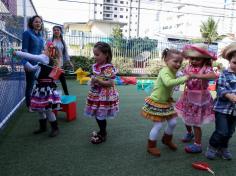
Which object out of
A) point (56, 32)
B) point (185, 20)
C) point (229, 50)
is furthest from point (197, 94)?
point (185, 20)

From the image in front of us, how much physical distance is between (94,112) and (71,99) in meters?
1.18

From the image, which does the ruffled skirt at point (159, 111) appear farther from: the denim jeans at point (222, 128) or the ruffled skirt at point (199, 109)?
the denim jeans at point (222, 128)

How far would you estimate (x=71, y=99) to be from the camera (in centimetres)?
438

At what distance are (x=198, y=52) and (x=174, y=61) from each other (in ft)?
0.91

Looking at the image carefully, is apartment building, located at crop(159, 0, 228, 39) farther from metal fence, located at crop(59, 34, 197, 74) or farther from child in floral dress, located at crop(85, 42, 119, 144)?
child in floral dress, located at crop(85, 42, 119, 144)

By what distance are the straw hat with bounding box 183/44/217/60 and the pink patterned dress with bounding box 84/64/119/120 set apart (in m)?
0.86

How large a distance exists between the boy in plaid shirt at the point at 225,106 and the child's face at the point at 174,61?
16.5 inches

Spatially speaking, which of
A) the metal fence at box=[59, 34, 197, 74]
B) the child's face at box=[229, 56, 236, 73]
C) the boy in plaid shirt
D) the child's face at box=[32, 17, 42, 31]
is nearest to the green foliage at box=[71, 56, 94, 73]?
the metal fence at box=[59, 34, 197, 74]

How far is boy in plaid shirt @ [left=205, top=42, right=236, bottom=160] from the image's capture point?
267cm

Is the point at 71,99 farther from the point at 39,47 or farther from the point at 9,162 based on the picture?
the point at 9,162

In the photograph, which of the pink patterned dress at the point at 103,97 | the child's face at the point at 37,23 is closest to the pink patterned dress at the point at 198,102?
the pink patterned dress at the point at 103,97

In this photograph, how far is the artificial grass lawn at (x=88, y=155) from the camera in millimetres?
2541

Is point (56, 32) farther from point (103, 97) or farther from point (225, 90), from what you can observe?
point (225, 90)

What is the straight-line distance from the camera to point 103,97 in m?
3.23
